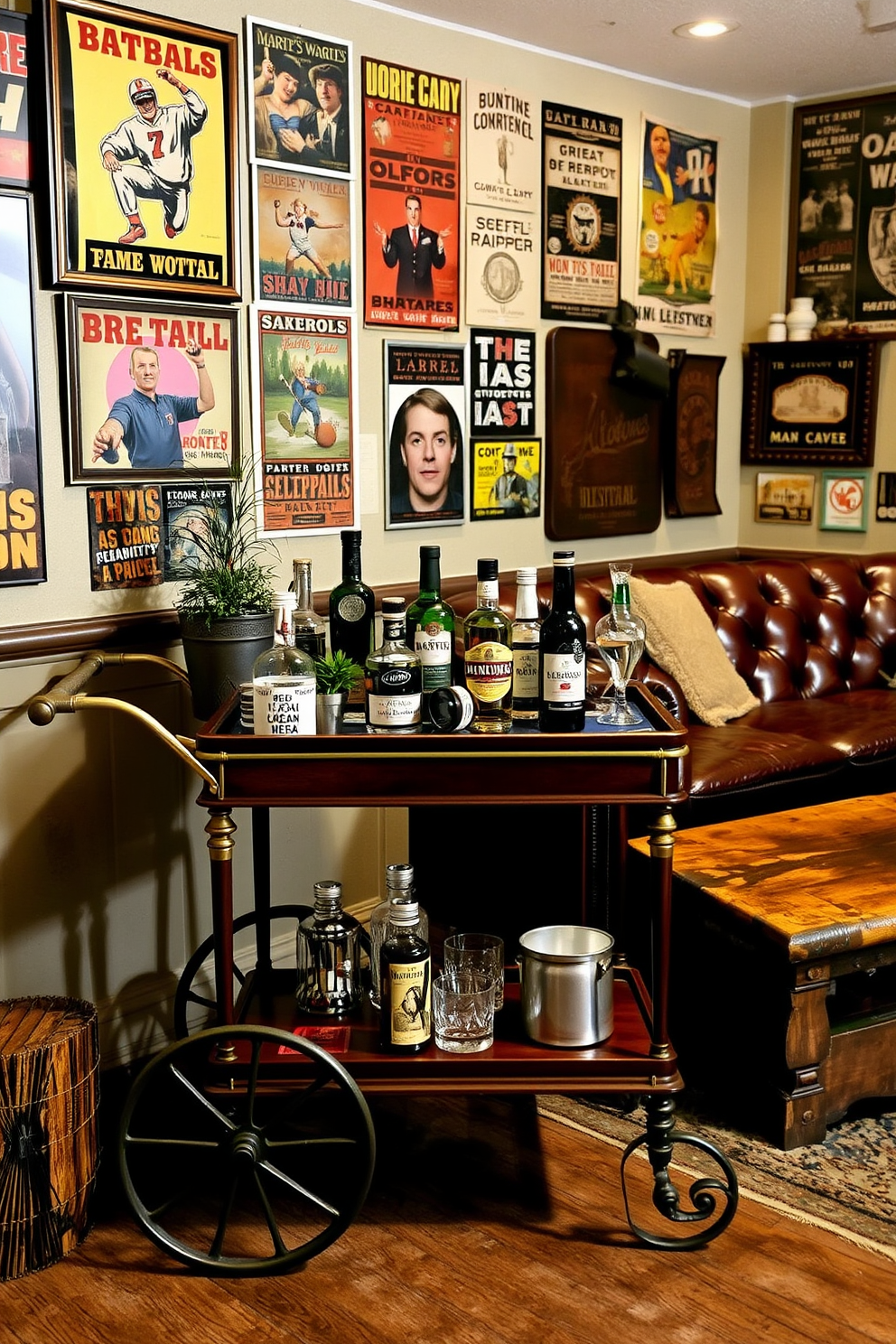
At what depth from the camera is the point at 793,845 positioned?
3145mm

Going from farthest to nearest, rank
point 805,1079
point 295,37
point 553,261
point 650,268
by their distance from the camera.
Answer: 1. point 650,268
2. point 553,261
3. point 295,37
4. point 805,1079

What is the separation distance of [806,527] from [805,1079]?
2.87 m

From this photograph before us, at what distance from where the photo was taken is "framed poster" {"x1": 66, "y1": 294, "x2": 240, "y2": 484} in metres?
3.05

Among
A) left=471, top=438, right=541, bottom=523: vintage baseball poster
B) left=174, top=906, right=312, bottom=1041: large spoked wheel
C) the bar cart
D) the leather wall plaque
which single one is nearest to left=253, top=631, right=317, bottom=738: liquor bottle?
the bar cart

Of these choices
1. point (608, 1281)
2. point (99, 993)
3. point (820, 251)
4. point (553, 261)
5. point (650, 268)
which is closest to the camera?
point (608, 1281)

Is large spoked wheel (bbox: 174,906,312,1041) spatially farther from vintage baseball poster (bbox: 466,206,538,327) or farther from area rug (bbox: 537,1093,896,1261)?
vintage baseball poster (bbox: 466,206,538,327)

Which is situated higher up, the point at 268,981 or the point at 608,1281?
the point at 268,981

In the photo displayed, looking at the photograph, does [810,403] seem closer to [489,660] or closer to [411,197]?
[411,197]

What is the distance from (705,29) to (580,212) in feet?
2.13

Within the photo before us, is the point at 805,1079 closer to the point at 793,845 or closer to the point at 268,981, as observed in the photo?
the point at 793,845

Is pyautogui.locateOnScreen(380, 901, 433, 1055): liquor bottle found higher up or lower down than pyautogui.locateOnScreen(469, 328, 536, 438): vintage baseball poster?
lower down

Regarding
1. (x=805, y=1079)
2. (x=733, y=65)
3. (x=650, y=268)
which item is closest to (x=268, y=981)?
(x=805, y=1079)

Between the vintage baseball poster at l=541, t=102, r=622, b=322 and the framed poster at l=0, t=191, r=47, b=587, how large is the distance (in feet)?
6.19

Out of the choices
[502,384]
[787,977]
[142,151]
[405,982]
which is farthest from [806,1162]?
[142,151]
